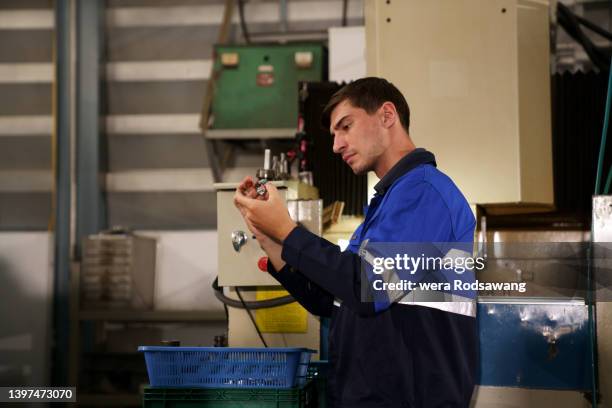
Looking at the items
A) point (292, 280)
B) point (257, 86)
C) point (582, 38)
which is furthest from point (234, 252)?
point (582, 38)

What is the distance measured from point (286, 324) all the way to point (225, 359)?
587 mm

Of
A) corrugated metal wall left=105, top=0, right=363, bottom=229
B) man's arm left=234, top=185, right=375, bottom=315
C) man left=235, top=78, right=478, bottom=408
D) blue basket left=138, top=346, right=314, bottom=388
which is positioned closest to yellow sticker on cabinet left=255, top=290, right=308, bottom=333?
blue basket left=138, top=346, right=314, bottom=388

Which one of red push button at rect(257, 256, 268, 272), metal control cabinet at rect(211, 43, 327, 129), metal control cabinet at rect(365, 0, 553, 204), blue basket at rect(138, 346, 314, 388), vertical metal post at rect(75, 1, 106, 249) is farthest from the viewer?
vertical metal post at rect(75, 1, 106, 249)

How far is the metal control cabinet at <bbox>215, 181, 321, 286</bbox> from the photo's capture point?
2.46 m

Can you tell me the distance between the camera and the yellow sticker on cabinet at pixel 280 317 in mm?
2512

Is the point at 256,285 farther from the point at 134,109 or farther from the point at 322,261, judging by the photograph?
the point at 134,109

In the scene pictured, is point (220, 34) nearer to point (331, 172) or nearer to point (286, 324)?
point (331, 172)

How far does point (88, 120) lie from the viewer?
13.5ft

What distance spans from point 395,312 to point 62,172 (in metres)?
2.99

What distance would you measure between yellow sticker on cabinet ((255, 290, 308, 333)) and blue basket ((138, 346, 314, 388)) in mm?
552

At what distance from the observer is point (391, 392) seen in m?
1.52

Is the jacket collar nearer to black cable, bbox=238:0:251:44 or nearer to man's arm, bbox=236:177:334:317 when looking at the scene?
man's arm, bbox=236:177:334:317

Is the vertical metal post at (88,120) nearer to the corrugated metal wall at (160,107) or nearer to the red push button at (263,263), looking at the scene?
the corrugated metal wall at (160,107)

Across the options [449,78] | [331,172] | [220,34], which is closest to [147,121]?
[220,34]
